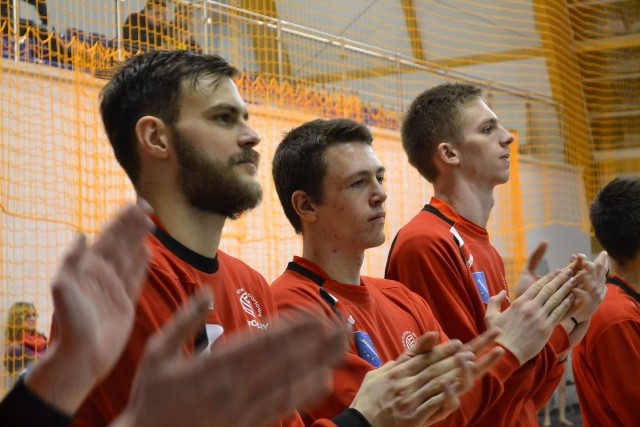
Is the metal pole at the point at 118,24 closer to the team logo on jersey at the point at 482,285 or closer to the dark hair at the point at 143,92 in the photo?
the team logo on jersey at the point at 482,285

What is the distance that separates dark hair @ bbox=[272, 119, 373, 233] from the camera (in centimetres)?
291

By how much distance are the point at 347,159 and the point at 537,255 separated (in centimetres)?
71

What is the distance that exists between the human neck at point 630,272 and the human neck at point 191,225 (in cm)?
221

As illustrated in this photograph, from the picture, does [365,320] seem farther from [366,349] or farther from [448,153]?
[448,153]

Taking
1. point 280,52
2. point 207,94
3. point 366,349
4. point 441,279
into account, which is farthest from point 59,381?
point 280,52

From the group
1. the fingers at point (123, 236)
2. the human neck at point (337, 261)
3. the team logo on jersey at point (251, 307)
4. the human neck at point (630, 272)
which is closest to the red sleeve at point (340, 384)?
the team logo on jersey at point (251, 307)

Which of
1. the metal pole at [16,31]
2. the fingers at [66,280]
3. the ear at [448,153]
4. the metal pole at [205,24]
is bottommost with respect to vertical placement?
the fingers at [66,280]

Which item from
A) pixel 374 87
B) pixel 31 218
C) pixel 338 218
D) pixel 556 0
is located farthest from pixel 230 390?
pixel 556 0

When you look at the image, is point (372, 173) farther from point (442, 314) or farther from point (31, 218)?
point (31, 218)

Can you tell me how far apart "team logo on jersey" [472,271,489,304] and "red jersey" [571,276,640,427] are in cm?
61

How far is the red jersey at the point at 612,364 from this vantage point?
343 cm

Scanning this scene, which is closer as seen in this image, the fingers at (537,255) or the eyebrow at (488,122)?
the fingers at (537,255)

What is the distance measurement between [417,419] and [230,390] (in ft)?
3.19

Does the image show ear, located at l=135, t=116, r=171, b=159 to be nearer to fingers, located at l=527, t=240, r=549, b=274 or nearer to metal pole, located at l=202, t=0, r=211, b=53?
fingers, located at l=527, t=240, r=549, b=274
